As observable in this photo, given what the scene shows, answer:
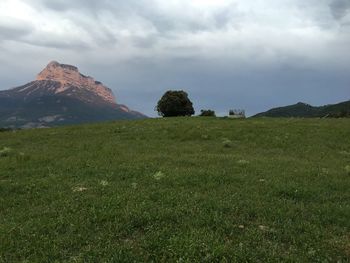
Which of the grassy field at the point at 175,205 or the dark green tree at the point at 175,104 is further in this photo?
the dark green tree at the point at 175,104

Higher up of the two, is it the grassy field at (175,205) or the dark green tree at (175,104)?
the dark green tree at (175,104)

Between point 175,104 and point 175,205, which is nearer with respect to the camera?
point 175,205

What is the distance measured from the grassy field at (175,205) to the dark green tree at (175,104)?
183 feet

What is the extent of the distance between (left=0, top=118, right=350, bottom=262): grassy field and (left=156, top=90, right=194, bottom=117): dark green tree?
183 feet

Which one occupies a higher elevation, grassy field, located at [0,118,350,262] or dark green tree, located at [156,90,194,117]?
dark green tree, located at [156,90,194,117]

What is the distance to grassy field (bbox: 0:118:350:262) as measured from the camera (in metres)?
13.6

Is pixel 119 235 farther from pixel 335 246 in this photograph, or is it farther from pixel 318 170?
pixel 318 170

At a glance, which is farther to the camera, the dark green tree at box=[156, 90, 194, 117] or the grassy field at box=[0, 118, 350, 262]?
the dark green tree at box=[156, 90, 194, 117]

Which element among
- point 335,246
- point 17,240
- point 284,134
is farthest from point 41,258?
point 284,134

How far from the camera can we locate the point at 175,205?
58.0ft

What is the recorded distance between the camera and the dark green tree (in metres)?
90.9

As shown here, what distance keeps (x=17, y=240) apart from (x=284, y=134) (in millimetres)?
31303

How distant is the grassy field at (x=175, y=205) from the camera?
537 inches

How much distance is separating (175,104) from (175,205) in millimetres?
73793
